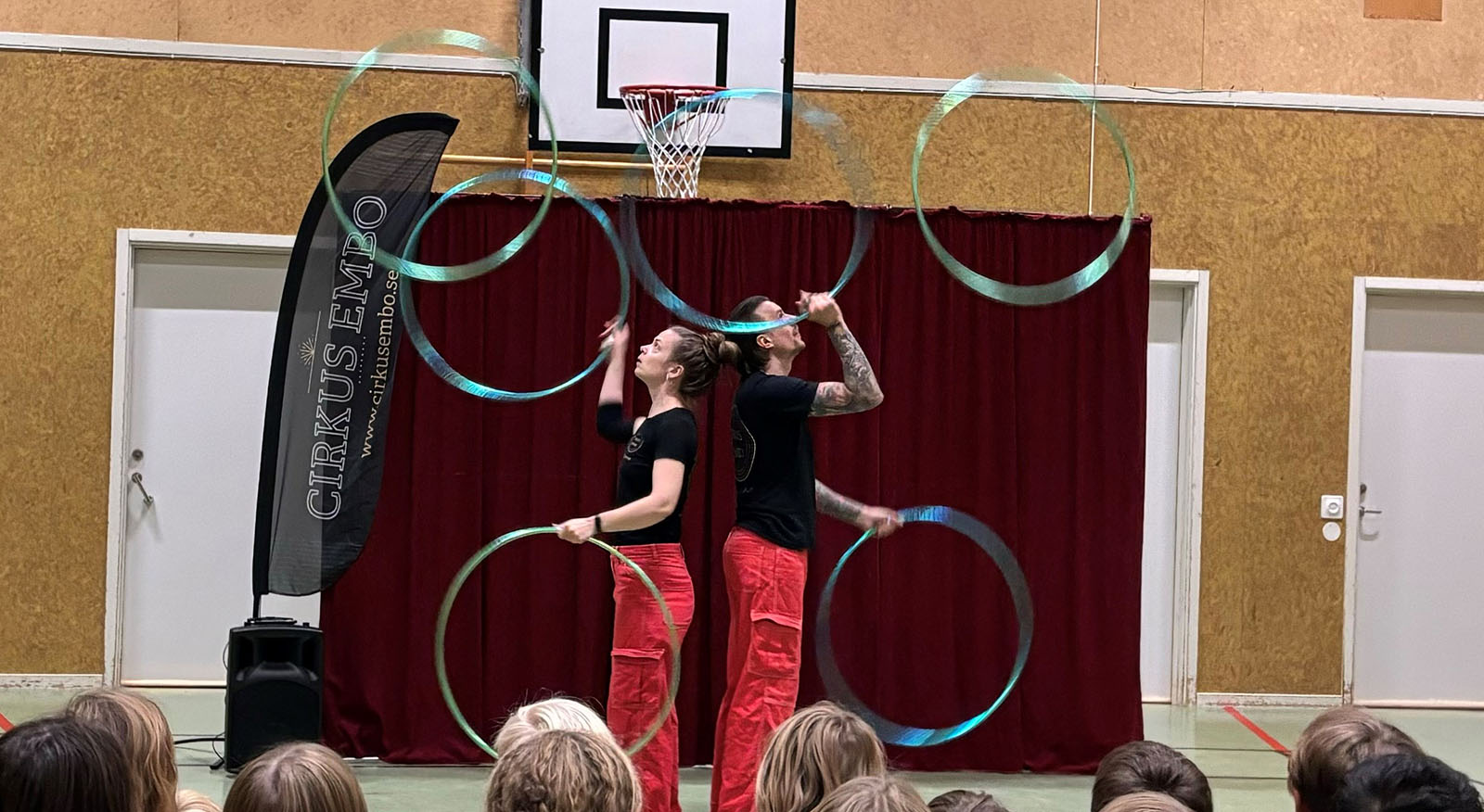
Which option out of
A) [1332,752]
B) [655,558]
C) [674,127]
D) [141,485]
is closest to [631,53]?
[674,127]

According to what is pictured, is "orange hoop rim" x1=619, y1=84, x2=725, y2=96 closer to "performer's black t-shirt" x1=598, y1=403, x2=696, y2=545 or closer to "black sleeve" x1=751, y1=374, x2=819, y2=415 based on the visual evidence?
"black sleeve" x1=751, y1=374, x2=819, y2=415

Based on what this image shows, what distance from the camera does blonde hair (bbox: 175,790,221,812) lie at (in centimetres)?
258

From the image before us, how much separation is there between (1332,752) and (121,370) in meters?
6.00

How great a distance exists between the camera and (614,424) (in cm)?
486

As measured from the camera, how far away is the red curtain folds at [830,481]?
5.70 m

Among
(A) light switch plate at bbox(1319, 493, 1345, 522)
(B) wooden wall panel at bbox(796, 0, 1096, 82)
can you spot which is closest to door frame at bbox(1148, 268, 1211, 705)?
(A) light switch plate at bbox(1319, 493, 1345, 522)

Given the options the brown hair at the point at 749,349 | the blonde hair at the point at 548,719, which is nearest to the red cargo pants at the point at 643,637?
the brown hair at the point at 749,349

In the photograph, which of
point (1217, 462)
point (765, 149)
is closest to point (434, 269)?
point (765, 149)

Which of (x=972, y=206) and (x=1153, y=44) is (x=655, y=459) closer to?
(x=972, y=206)

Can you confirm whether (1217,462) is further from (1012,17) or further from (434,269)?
(434,269)

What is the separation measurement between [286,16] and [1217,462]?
513 centimetres

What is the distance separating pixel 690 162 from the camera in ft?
21.0

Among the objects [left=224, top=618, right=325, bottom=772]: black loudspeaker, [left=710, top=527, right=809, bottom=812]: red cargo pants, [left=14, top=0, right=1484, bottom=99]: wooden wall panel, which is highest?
[left=14, top=0, right=1484, bottom=99]: wooden wall panel

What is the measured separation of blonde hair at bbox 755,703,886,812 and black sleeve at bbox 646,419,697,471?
1815 mm
